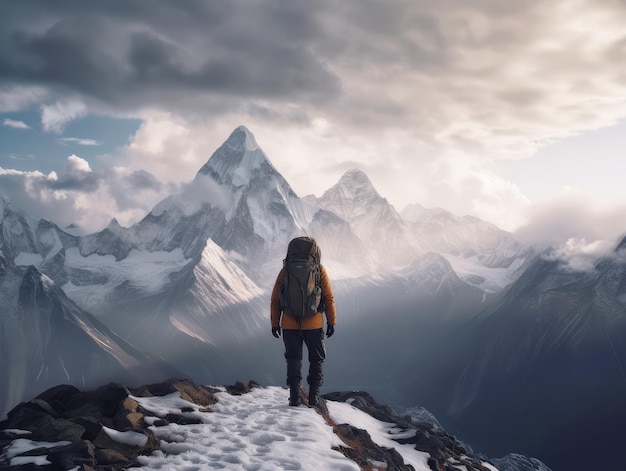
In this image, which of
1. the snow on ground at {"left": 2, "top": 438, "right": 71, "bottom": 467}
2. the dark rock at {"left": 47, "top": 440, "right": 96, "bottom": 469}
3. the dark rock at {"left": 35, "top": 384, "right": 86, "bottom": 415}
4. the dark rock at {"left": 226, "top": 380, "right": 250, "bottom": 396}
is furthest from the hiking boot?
the snow on ground at {"left": 2, "top": 438, "right": 71, "bottom": 467}

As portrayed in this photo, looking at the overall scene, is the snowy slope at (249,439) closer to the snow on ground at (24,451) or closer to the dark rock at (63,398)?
the dark rock at (63,398)

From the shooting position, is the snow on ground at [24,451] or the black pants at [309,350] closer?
the snow on ground at [24,451]

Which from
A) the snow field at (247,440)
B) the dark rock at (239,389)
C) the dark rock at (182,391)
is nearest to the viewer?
the snow field at (247,440)

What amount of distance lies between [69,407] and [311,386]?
955 centimetres

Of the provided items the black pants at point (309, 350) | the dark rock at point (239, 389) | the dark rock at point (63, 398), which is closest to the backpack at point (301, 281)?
the black pants at point (309, 350)

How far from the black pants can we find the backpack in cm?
81

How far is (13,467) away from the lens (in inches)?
537

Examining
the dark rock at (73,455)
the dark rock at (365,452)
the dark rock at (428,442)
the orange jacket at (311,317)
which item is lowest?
the dark rock at (428,442)

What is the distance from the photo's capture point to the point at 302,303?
21.9 meters

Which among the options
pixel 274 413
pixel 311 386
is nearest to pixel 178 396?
pixel 274 413

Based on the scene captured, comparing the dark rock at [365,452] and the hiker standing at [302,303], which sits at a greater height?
the hiker standing at [302,303]

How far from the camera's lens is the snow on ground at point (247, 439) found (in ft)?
51.6

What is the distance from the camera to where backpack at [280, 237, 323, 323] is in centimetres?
2189

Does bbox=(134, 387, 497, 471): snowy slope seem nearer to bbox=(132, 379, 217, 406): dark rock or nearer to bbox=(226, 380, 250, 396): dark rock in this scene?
bbox=(132, 379, 217, 406): dark rock
